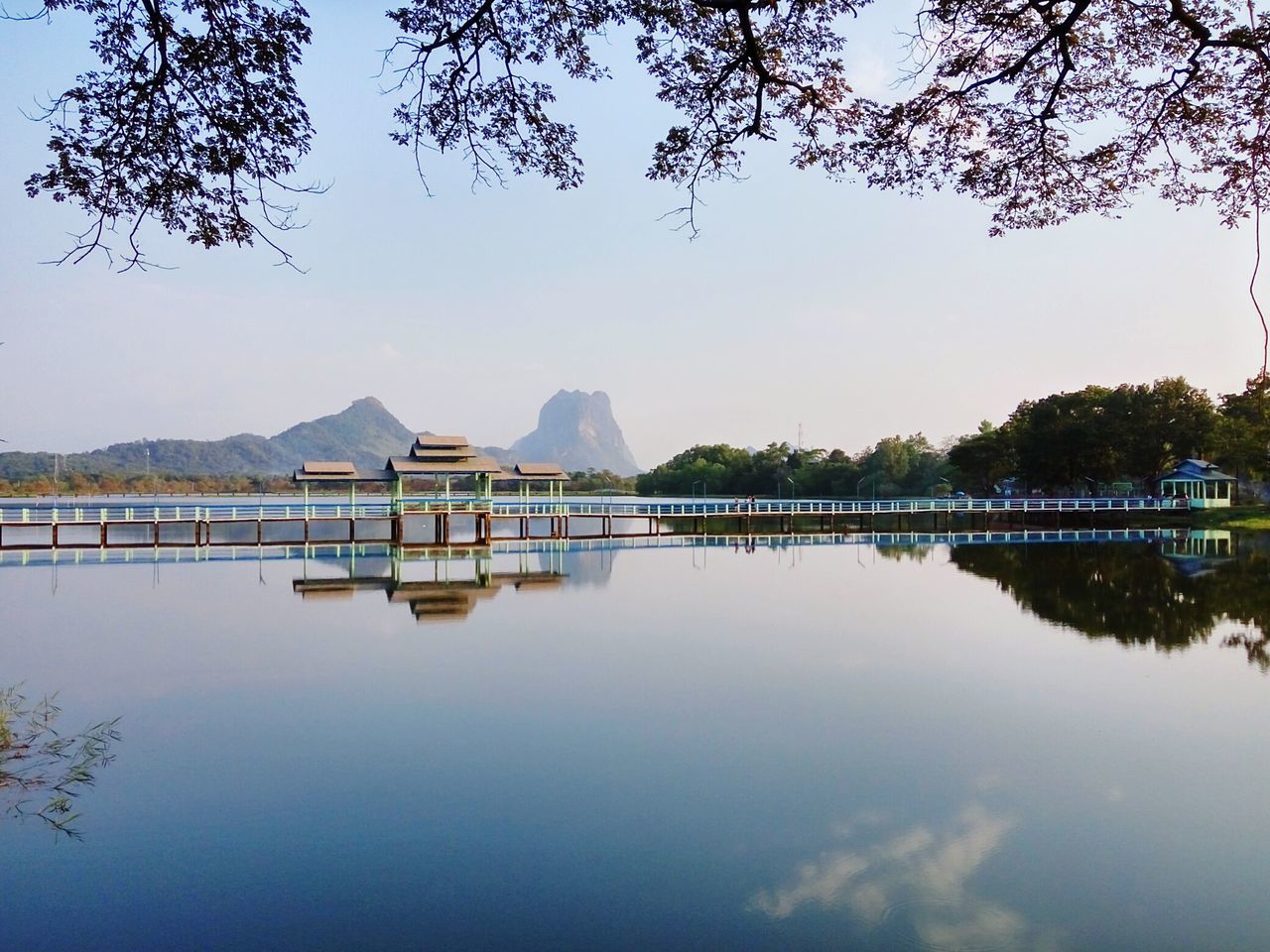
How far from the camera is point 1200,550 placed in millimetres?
28859

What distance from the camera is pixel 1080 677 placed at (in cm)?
1058

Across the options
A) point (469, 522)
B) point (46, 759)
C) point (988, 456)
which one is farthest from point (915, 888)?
point (469, 522)

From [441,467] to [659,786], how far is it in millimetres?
28276

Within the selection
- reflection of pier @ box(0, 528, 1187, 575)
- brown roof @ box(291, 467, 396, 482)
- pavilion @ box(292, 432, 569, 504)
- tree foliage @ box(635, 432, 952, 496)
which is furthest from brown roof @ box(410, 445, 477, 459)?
tree foliage @ box(635, 432, 952, 496)

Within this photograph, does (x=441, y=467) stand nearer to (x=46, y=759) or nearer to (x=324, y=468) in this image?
(x=324, y=468)

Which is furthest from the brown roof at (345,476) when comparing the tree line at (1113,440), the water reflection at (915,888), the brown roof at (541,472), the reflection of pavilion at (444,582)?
the tree line at (1113,440)

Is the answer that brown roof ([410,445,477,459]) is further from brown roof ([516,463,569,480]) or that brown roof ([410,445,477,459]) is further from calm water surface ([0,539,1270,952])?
calm water surface ([0,539,1270,952])

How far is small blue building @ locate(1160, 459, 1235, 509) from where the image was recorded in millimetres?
41719

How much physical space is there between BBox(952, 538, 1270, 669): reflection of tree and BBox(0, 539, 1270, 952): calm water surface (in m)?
0.24

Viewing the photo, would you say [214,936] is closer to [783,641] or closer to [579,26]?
[579,26]

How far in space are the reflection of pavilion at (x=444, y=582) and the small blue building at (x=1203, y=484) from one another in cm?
3259

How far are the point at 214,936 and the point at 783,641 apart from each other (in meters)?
9.94

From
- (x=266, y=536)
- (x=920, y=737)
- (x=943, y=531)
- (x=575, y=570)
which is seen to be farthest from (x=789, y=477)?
(x=920, y=737)

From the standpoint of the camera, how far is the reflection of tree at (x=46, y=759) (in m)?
6.43
